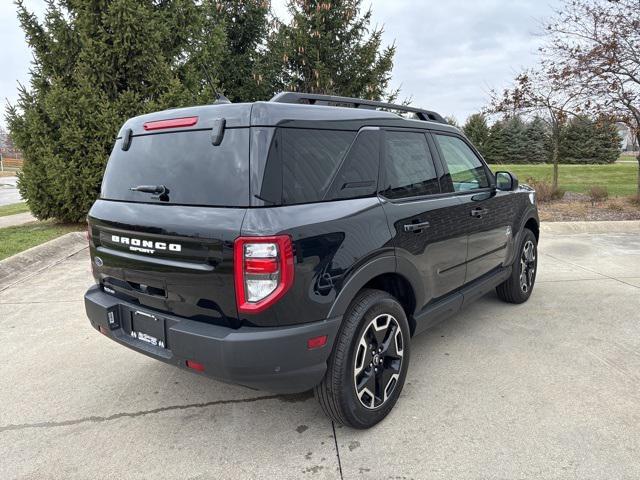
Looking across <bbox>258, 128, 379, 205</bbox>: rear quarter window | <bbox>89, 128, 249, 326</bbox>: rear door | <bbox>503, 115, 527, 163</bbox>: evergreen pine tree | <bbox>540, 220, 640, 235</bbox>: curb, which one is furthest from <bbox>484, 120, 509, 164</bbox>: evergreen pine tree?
<bbox>89, 128, 249, 326</bbox>: rear door

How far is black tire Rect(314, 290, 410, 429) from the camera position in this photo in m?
2.38

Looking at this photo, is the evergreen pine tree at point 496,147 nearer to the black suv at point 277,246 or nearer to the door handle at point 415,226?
the door handle at point 415,226

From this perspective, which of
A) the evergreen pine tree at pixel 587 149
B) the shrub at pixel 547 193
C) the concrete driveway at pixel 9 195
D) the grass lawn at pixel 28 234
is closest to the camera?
the grass lawn at pixel 28 234

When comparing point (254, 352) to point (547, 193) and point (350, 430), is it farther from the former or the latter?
point (547, 193)

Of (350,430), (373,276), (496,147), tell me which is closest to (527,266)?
(373,276)

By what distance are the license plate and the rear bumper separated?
0.13ft

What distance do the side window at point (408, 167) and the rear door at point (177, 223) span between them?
1.03m

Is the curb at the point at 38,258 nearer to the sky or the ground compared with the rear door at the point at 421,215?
nearer to the ground

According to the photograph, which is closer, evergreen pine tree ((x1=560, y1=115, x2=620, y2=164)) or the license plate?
the license plate

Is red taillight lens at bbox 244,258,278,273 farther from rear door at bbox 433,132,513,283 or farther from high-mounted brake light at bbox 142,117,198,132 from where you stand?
rear door at bbox 433,132,513,283

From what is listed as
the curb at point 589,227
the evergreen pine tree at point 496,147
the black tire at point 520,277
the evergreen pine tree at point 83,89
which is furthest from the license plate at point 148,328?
the evergreen pine tree at point 496,147

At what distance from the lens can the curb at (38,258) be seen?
5.86 m

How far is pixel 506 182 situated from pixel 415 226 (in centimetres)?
179

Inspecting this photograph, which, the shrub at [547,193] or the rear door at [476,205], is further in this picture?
the shrub at [547,193]
